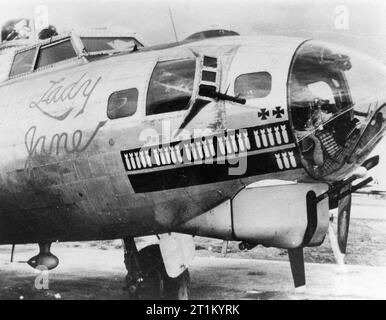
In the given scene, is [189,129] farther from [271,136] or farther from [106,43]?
[106,43]

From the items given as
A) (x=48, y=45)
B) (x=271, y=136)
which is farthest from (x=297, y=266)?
(x=48, y=45)

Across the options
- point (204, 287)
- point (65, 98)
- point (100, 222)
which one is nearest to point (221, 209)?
point (100, 222)

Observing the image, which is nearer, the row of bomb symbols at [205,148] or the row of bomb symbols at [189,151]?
the row of bomb symbols at [205,148]

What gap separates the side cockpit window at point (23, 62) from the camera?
939cm

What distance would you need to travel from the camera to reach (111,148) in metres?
7.10

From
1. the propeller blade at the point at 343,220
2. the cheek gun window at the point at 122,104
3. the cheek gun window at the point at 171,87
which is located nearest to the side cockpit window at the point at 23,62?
the cheek gun window at the point at 122,104

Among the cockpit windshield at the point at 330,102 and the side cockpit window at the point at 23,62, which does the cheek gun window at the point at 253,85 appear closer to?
the cockpit windshield at the point at 330,102

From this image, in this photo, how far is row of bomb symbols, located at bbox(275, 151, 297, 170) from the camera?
6223mm

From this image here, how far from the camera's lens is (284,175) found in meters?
6.37

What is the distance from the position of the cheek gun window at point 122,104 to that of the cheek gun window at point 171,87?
0.81 feet

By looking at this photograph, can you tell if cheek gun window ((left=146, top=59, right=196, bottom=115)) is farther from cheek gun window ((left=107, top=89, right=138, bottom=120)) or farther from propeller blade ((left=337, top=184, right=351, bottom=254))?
propeller blade ((left=337, top=184, right=351, bottom=254))

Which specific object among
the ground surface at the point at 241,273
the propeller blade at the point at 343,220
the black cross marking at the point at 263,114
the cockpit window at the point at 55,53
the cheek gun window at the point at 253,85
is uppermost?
the cockpit window at the point at 55,53

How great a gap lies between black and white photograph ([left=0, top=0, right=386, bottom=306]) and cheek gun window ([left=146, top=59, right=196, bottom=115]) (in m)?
0.02

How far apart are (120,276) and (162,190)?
7207 millimetres
